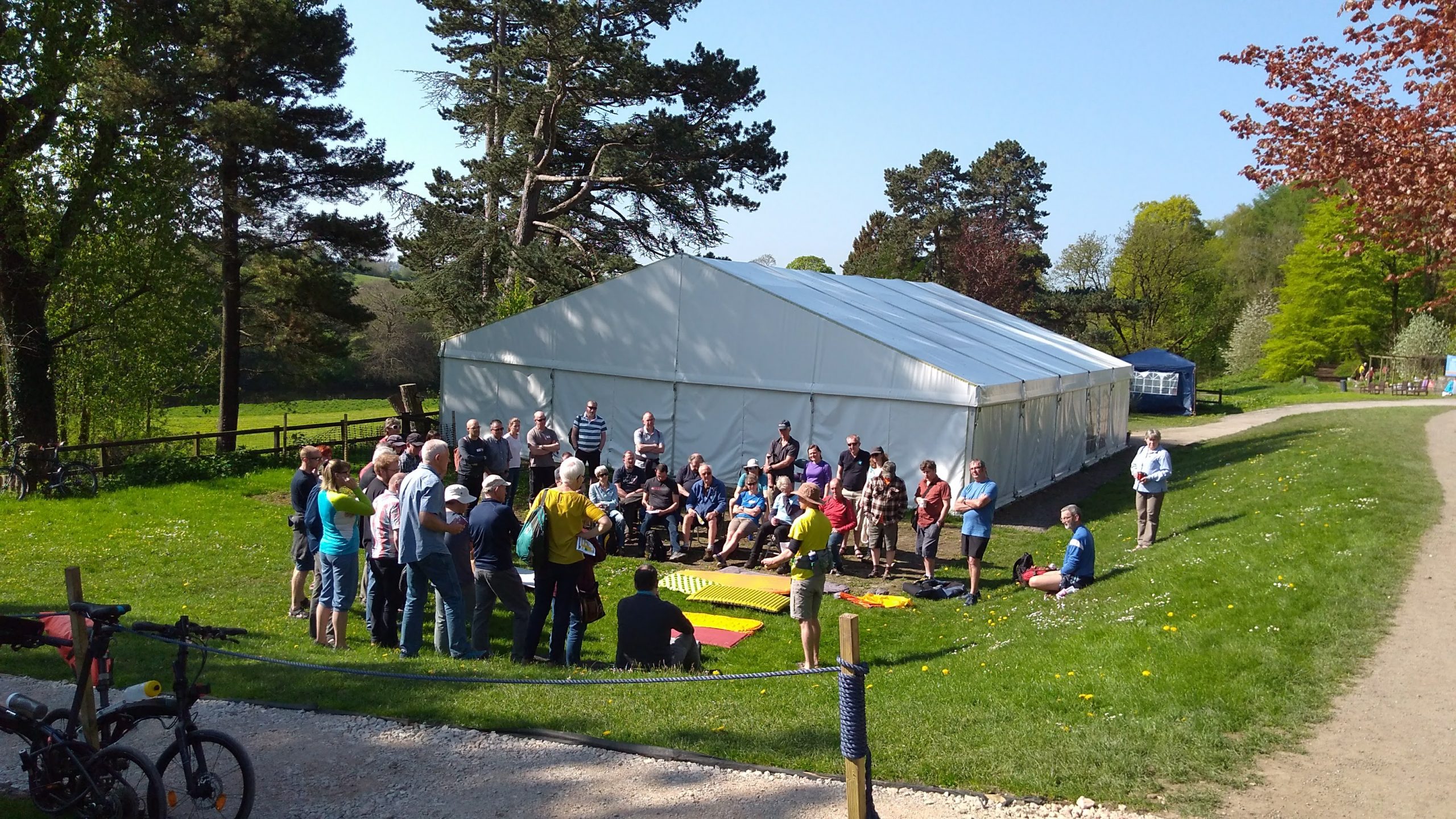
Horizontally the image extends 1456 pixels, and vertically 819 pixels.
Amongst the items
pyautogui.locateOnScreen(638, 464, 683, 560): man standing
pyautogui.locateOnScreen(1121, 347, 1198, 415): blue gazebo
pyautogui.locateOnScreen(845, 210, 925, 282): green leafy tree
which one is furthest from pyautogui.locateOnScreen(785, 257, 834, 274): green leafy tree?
pyautogui.locateOnScreen(638, 464, 683, 560): man standing

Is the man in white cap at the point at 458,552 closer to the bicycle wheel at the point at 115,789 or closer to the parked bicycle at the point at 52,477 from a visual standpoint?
the bicycle wheel at the point at 115,789

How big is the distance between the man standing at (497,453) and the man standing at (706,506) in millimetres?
2419

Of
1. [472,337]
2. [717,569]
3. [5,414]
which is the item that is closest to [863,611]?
[717,569]

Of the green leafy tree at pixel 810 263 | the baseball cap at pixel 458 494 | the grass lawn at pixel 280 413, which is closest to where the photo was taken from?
the baseball cap at pixel 458 494

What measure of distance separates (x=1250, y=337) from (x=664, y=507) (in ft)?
160

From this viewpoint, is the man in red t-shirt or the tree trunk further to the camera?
the tree trunk

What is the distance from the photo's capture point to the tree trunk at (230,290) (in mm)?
22391

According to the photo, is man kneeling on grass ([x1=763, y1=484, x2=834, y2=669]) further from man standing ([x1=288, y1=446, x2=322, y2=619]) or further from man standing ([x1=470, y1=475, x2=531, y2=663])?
man standing ([x1=288, y1=446, x2=322, y2=619])

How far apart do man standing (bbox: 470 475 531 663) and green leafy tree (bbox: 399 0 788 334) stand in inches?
711

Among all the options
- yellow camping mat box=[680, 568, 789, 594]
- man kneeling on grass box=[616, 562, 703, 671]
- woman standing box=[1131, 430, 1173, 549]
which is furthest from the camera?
woman standing box=[1131, 430, 1173, 549]

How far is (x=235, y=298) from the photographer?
23312mm

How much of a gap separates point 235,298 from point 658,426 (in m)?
11.9

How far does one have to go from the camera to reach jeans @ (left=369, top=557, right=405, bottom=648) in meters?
7.88

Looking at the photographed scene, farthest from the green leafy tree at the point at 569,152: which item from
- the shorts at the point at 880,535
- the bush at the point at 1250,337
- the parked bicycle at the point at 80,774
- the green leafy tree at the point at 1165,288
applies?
the bush at the point at 1250,337
